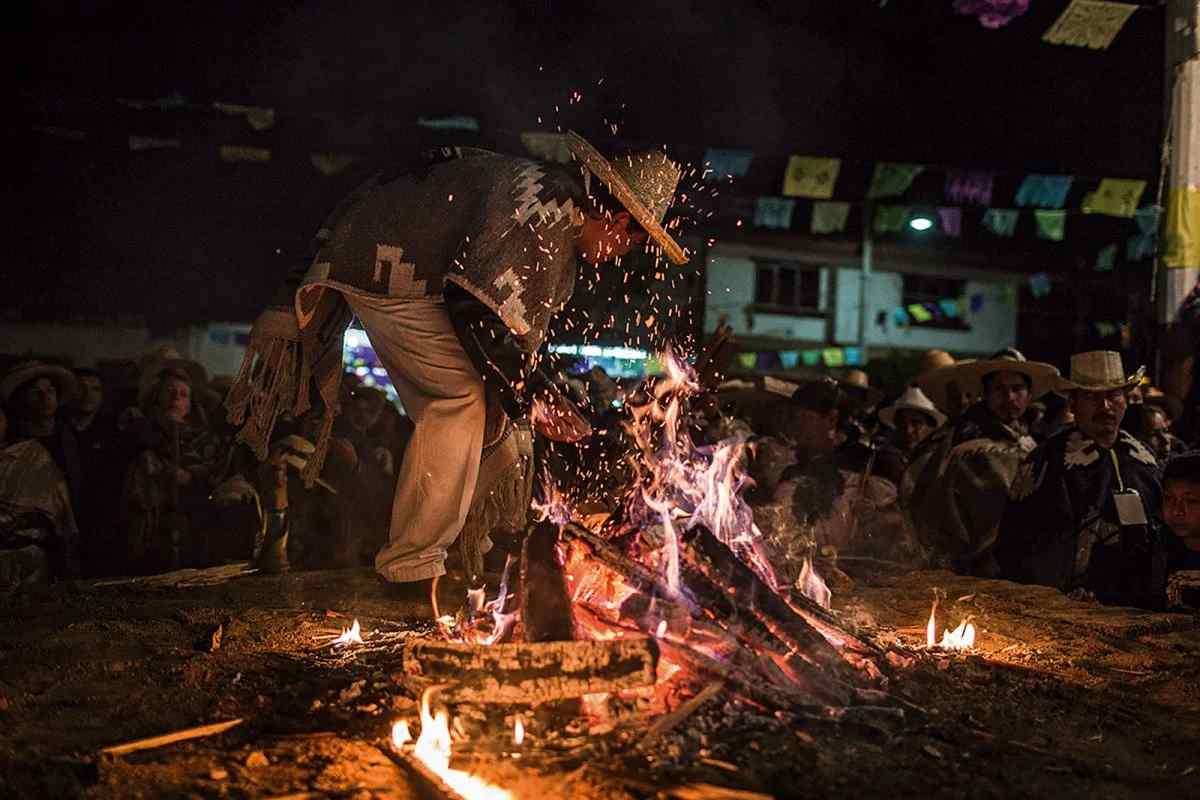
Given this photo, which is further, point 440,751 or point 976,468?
point 976,468

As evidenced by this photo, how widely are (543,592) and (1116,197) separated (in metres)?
18.2

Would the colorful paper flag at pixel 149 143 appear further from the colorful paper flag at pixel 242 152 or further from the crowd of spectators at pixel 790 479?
the crowd of spectators at pixel 790 479

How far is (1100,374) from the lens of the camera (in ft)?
19.7

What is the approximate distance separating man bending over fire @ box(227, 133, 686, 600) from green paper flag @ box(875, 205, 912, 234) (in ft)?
69.2

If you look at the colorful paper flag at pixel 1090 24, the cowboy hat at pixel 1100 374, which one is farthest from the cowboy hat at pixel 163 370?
the colorful paper flag at pixel 1090 24

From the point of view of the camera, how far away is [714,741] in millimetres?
2922

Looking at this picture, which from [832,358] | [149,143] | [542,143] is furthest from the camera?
[832,358]

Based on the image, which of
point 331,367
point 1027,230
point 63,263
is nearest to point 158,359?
point 331,367

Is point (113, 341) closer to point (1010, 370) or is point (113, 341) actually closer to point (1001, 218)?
point (1010, 370)

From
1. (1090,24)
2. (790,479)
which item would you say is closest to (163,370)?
(790,479)

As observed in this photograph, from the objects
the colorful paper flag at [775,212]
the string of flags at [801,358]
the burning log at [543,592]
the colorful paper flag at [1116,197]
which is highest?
the colorful paper flag at [775,212]

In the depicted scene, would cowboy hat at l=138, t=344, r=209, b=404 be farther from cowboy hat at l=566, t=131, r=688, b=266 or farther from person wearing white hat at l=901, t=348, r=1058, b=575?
person wearing white hat at l=901, t=348, r=1058, b=575

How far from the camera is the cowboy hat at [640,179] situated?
13.2 ft

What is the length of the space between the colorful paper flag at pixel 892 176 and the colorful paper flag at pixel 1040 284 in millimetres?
11691
